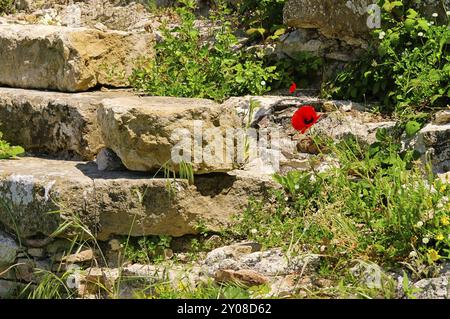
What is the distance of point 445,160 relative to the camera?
5.12 m

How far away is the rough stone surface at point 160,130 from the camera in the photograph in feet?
16.0

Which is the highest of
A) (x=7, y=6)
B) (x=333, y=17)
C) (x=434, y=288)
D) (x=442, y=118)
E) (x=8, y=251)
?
(x=333, y=17)

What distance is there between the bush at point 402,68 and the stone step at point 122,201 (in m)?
1.17

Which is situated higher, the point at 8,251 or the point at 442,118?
the point at 442,118

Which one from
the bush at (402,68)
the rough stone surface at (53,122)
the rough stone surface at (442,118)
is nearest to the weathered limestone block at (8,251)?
the rough stone surface at (53,122)

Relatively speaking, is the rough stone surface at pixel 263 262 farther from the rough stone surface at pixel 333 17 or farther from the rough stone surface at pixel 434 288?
the rough stone surface at pixel 333 17

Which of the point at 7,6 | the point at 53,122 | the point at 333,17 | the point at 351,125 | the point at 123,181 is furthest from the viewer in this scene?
the point at 7,6

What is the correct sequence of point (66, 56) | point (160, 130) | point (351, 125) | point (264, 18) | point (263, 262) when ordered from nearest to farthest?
point (263, 262) < point (160, 130) < point (351, 125) < point (66, 56) < point (264, 18)

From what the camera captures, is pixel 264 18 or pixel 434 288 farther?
pixel 264 18

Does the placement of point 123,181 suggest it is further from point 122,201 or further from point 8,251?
point 8,251

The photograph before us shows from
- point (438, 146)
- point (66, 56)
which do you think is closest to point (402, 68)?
point (438, 146)

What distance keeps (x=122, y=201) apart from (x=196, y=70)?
1.54m

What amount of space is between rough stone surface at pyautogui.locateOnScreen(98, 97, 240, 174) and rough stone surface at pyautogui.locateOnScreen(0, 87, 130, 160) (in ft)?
2.08

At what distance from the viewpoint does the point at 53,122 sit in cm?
586
